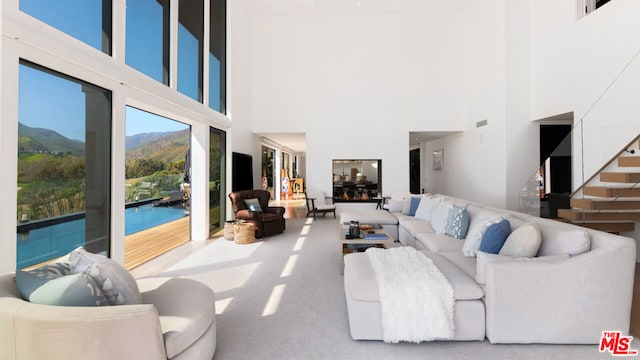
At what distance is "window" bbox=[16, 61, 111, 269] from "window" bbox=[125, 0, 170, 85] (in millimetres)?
816

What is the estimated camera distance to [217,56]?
693cm

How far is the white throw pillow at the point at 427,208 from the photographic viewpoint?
5238 millimetres

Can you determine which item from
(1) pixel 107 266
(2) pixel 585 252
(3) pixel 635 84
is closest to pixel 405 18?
(3) pixel 635 84

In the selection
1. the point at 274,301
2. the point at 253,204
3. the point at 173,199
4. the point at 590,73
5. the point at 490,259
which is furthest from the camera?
the point at 173,199

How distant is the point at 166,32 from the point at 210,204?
3263 mm

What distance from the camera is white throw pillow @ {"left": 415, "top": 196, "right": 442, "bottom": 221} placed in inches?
206

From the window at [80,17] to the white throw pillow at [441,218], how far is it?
461cm

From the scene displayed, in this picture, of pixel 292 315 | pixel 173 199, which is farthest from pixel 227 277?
pixel 173 199

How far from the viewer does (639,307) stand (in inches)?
119

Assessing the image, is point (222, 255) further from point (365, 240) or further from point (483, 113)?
point (483, 113)

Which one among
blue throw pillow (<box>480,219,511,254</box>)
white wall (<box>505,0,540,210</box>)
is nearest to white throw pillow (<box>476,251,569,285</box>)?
blue throw pillow (<box>480,219,511,254</box>)

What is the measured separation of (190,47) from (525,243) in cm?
587

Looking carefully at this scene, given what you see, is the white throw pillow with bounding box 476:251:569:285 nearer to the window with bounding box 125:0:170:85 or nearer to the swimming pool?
the swimming pool

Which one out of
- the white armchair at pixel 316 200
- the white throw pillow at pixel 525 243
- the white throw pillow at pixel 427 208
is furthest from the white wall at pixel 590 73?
the white armchair at pixel 316 200
